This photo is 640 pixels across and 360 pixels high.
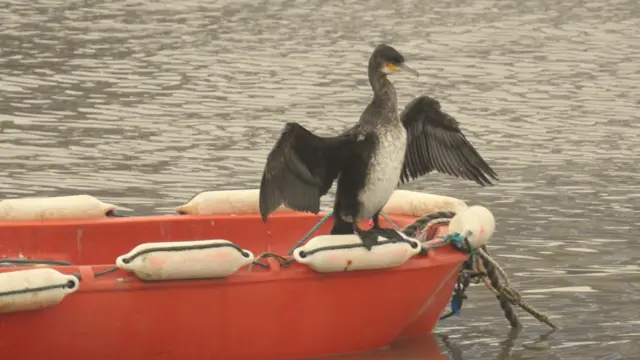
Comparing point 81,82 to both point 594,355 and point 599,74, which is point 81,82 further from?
point 594,355

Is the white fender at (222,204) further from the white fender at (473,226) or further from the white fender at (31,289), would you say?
the white fender at (31,289)

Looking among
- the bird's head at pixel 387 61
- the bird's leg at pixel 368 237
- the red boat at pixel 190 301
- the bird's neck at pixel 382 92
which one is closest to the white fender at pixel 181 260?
the red boat at pixel 190 301

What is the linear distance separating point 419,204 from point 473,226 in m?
0.88

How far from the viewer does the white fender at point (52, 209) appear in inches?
356

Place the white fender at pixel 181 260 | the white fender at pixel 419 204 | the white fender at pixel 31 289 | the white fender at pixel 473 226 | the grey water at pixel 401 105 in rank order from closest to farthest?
the white fender at pixel 31 289, the white fender at pixel 181 260, the white fender at pixel 473 226, the white fender at pixel 419 204, the grey water at pixel 401 105

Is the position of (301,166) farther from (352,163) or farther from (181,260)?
(181,260)

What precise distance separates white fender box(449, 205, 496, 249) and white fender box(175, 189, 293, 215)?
4.22 ft

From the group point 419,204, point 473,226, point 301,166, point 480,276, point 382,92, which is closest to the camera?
point 301,166

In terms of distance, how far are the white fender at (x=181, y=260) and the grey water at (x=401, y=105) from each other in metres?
1.44

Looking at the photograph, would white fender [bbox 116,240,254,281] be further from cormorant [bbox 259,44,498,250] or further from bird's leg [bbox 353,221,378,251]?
bird's leg [bbox 353,221,378,251]

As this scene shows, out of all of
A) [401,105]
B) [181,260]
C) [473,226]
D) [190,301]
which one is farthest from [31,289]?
[401,105]

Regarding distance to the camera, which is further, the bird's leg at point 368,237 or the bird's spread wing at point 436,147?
the bird's spread wing at point 436,147

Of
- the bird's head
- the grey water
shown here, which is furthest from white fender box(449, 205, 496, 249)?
the bird's head

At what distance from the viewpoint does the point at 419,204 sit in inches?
369
